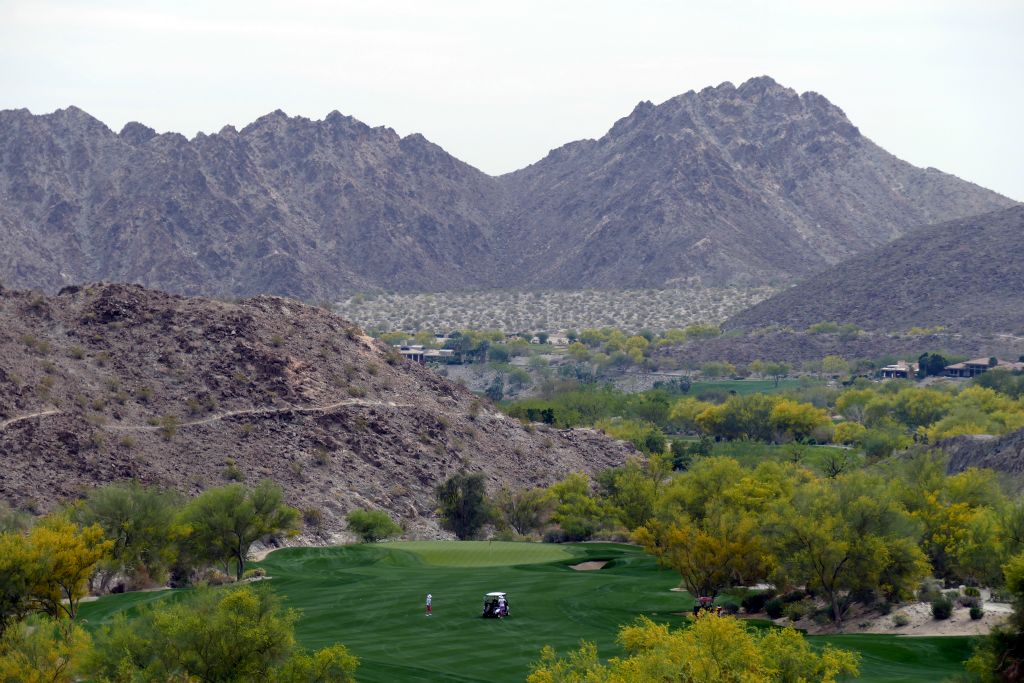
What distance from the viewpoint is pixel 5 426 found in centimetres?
7931

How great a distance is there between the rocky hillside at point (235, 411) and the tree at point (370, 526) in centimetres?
151

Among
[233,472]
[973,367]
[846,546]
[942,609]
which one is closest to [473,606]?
[846,546]

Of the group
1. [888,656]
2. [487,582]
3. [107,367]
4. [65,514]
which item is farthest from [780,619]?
[107,367]

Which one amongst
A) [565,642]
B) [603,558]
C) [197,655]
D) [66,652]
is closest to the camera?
[197,655]

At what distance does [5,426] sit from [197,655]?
143 ft

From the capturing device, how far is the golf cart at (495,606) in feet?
191

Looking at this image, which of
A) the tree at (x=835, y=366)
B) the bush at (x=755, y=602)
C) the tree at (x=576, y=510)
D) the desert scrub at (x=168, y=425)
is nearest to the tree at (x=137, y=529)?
the desert scrub at (x=168, y=425)

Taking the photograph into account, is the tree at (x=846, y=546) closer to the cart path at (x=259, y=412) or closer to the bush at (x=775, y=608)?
the bush at (x=775, y=608)

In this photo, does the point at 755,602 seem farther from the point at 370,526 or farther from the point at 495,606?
the point at 370,526

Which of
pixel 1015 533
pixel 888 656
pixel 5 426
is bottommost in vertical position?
pixel 888 656

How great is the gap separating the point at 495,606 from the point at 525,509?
31281mm

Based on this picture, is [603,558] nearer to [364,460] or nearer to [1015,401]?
[364,460]

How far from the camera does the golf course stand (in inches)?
1932

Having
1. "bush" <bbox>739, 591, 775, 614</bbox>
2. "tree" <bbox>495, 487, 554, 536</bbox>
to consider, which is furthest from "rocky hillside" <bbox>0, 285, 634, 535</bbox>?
"bush" <bbox>739, 591, 775, 614</bbox>
